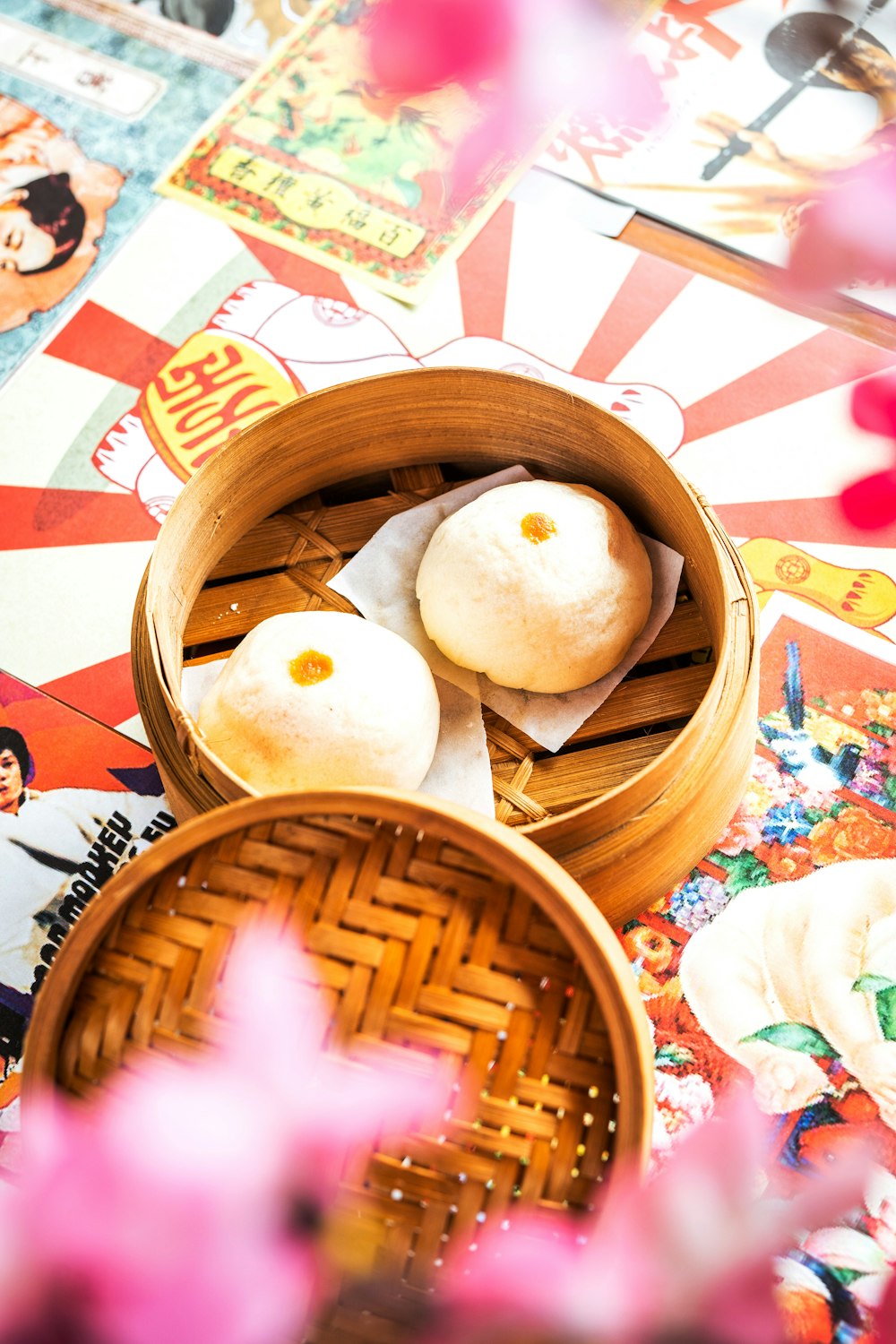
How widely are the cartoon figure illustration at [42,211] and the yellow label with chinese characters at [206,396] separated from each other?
230 mm

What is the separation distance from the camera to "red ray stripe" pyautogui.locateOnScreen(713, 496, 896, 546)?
1.25 meters

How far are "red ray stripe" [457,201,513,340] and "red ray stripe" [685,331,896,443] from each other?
298 millimetres

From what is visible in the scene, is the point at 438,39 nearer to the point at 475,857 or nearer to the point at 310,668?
the point at 475,857

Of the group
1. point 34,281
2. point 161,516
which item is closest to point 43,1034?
point 161,516

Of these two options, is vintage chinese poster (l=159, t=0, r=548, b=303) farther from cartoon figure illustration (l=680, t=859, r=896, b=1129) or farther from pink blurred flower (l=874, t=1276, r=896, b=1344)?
pink blurred flower (l=874, t=1276, r=896, b=1344)

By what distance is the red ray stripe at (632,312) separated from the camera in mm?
1398

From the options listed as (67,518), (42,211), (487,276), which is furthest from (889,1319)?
(42,211)

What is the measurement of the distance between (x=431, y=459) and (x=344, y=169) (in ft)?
2.10

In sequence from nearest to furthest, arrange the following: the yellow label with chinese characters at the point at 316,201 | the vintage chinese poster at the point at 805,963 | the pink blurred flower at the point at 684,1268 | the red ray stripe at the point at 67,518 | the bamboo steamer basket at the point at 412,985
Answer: the pink blurred flower at the point at 684,1268
the bamboo steamer basket at the point at 412,985
the vintage chinese poster at the point at 805,963
the red ray stripe at the point at 67,518
the yellow label with chinese characters at the point at 316,201

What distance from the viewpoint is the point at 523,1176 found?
0.64 meters

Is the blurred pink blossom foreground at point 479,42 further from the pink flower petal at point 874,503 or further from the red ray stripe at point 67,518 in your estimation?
the red ray stripe at point 67,518

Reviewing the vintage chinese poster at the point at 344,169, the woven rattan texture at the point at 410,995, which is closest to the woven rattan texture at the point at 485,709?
the woven rattan texture at the point at 410,995

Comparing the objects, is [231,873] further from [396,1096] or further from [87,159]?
[87,159]

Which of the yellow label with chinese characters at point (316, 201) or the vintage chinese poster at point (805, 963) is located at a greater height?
the yellow label with chinese characters at point (316, 201)
